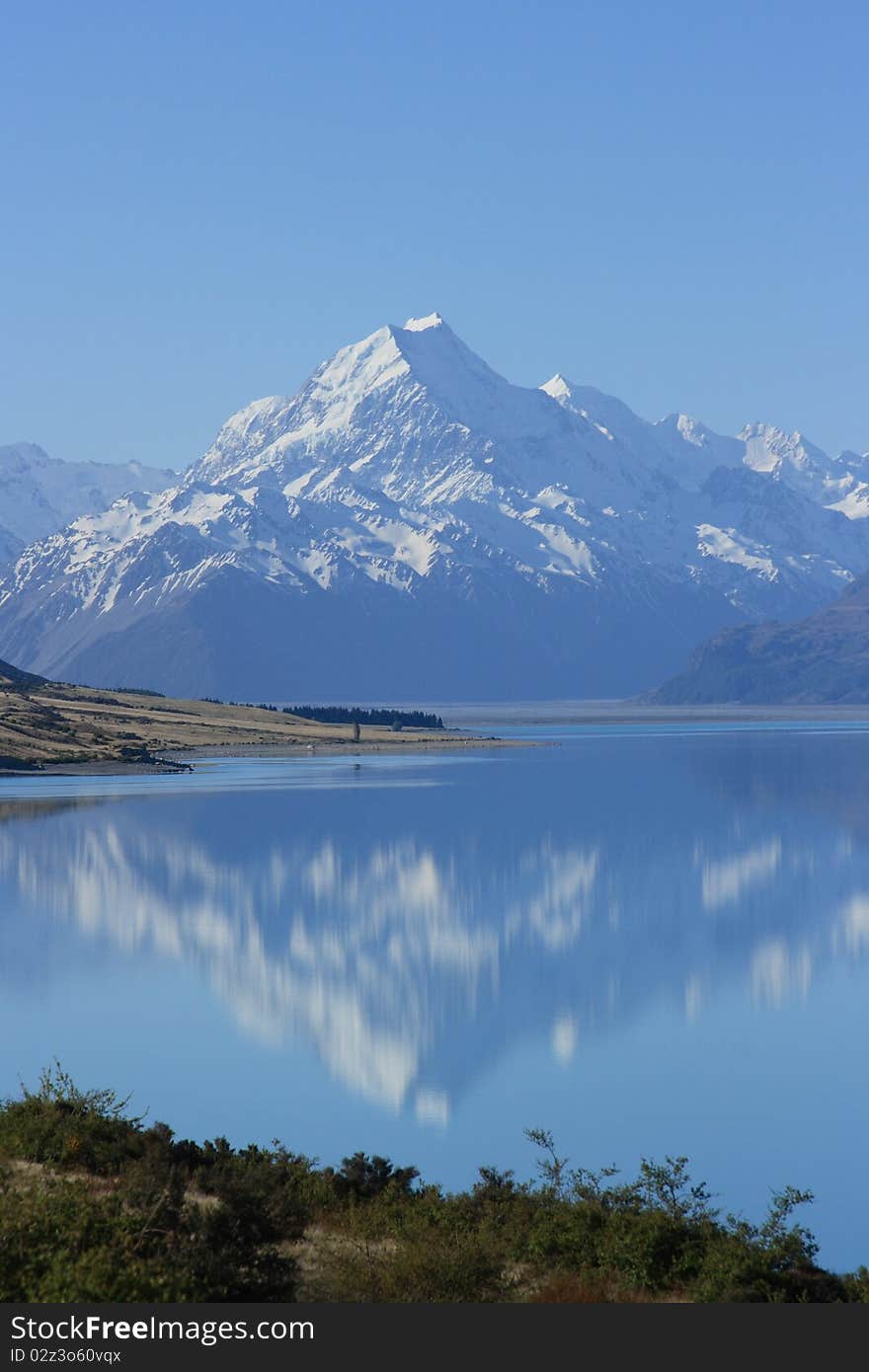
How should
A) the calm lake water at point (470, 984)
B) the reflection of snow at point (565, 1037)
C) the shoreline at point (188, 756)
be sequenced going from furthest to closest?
1. the shoreline at point (188, 756)
2. the reflection of snow at point (565, 1037)
3. the calm lake water at point (470, 984)

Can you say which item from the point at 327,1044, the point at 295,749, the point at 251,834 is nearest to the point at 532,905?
the point at 327,1044

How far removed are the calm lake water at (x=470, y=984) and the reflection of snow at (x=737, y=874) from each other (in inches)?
9.1

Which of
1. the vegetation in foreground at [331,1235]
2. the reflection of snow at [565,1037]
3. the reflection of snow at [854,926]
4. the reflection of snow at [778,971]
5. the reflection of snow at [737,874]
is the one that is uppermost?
the vegetation in foreground at [331,1235]

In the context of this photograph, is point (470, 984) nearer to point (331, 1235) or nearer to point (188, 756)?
point (331, 1235)

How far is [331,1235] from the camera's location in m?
21.1

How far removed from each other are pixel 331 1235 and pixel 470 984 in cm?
2611

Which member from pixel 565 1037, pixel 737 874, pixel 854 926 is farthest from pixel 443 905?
pixel 565 1037

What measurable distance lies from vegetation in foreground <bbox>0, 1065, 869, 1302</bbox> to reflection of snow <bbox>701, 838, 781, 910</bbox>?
134 feet

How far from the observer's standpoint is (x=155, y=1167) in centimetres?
2181

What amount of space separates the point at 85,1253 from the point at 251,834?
72721 millimetres

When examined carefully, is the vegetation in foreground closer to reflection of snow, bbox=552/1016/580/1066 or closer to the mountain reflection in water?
the mountain reflection in water

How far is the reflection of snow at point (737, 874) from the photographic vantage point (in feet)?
215

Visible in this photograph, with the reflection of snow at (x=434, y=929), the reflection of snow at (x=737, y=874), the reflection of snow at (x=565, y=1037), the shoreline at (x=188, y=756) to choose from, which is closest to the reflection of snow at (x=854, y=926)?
the reflection of snow at (x=434, y=929)

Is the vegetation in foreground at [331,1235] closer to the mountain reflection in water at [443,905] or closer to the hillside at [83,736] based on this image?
the mountain reflection in water at [443,905]
